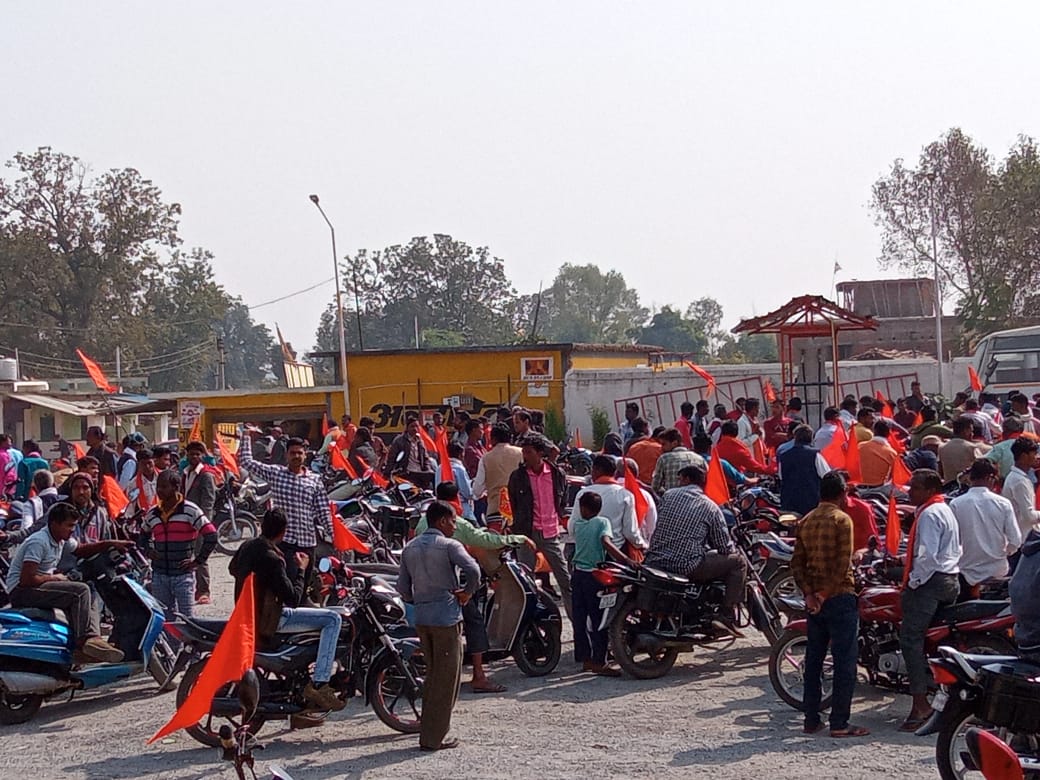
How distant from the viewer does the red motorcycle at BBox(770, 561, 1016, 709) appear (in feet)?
25.2

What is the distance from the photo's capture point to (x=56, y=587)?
29.6 ft

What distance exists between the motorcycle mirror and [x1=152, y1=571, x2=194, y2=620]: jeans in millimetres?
2859

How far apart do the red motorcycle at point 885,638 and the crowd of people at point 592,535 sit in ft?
0.51

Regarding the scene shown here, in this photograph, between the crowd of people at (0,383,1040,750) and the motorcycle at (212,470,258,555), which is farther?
the motorcycle at (212,470,258,555)

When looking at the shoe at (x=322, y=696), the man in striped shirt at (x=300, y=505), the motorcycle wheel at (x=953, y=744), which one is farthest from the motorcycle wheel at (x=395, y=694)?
the motorcycle wheel at (x=953, y=744)

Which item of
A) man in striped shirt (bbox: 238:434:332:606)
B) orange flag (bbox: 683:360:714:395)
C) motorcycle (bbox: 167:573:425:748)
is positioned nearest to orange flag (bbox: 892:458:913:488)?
man in striped shirt (bbox: 238:434:332:606)

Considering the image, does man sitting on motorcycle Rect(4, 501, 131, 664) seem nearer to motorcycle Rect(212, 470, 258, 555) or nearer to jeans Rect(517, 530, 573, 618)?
jeans Rect(517, 530, 573, 618)

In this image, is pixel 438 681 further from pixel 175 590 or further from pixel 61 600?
pixel 175 590

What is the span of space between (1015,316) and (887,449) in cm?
3195

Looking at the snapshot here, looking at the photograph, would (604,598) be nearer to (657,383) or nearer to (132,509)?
(132,509)

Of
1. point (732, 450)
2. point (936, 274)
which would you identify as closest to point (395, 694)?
point (732, 450)

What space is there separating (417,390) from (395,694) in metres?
28.0

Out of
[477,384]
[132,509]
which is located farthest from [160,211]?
[132,509]

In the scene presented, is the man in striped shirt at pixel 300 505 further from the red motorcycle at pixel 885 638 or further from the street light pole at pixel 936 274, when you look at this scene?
the street light pole at pixel 936 274
